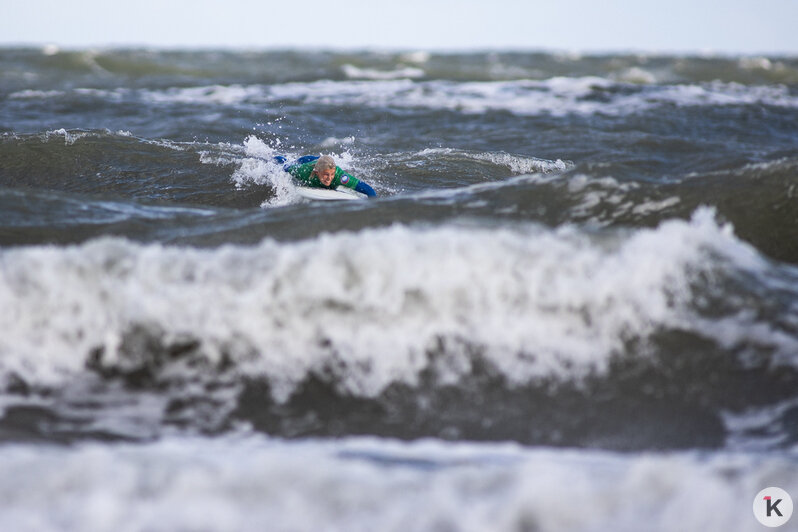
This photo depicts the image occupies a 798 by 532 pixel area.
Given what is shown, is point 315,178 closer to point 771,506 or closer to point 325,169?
point 325,169

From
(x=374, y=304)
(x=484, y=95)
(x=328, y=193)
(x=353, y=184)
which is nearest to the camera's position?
(x=374, y=304)

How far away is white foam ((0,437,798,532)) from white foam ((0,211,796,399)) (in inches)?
34.9

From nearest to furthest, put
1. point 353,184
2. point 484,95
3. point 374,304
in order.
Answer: point 374,304, point 353,184, point 484,95

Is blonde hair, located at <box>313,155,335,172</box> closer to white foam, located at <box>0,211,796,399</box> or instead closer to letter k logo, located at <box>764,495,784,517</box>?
white foam, located at <box>0,211,796,399</box>

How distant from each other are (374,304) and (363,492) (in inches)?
54.5

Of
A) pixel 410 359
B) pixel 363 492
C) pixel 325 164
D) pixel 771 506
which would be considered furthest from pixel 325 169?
pixel 771 506

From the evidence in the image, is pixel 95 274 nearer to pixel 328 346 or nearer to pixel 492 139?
pixel 328 346

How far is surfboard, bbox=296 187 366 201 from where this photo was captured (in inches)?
317

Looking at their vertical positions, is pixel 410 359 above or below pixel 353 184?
below

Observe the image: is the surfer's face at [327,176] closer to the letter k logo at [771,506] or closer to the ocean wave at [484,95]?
the letter k logo at [771,506]

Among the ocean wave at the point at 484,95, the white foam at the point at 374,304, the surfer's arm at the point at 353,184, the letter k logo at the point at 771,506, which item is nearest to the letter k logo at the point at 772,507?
the letter k logo at the point at 771,506

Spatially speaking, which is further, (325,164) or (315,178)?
(315,178)

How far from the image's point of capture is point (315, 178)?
8.32 meters

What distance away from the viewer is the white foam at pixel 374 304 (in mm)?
3982
